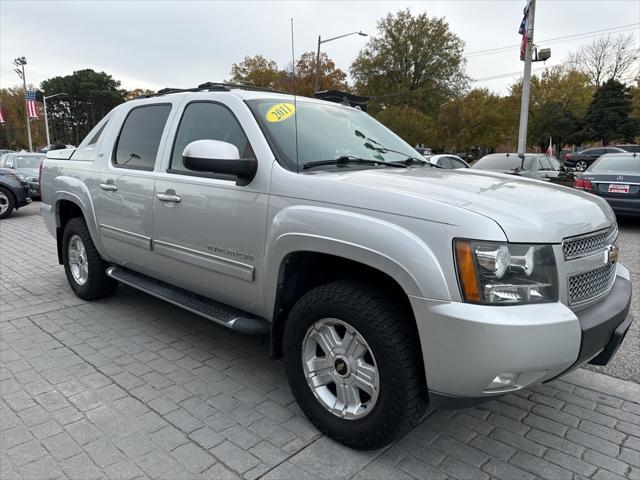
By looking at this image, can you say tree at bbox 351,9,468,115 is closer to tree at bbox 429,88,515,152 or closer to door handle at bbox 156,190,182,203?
tree at bbox 429,88,515,152

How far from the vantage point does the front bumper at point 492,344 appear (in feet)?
6.36

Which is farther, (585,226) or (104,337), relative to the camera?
(104,337)

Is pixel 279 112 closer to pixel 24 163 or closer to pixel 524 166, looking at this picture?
pixel 524 166

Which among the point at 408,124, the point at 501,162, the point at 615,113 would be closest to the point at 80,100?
the point at 408,124

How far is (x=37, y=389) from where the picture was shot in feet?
10.2

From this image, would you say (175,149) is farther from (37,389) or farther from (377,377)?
(377,377)

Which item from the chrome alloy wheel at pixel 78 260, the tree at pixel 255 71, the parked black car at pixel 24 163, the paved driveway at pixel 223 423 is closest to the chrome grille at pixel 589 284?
the paved driveway at pixel 223 423

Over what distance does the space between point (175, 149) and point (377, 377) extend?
229 cm

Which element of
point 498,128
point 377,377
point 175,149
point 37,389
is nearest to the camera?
point 377,377

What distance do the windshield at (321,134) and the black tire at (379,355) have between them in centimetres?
83

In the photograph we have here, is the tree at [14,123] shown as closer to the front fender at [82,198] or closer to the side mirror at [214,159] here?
the front fender at [82,198]

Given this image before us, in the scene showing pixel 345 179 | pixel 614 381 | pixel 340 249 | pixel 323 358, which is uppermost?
pixel 345 179

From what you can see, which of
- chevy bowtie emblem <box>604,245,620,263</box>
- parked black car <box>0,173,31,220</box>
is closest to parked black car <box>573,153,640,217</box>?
chevy bowtie emblem <box>604,245,620,263</box>

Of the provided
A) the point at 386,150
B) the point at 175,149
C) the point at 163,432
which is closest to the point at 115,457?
the point at 163,432
